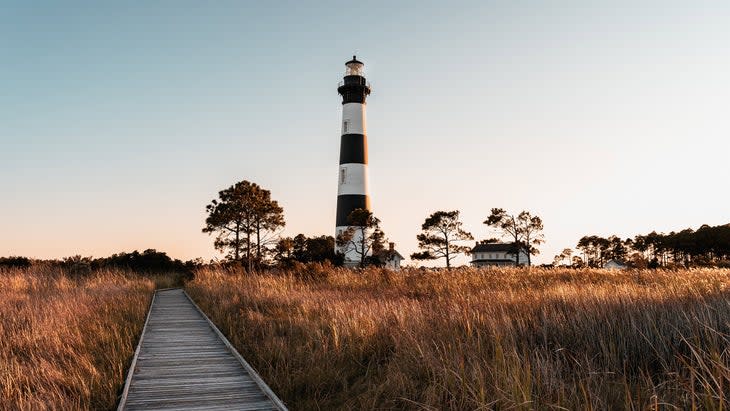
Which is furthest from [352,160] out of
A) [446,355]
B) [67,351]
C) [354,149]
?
[446,355]

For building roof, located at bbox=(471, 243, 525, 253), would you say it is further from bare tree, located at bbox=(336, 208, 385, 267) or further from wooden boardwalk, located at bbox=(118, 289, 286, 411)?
wooden boardwalk, located at bbox=(118, 289, 286, 411)

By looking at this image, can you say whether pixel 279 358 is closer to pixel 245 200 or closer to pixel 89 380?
pixel 89 380

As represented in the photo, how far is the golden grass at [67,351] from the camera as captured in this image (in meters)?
5.38

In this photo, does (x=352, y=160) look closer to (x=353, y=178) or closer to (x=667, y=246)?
(x=353, y=178)

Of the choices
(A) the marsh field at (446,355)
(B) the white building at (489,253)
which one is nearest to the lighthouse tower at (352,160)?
(A) the marsh field at (446,355)

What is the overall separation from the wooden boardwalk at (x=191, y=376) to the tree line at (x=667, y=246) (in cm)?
5803

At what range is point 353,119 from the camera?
37.3 metres

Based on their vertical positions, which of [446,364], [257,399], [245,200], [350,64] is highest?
[350,64]

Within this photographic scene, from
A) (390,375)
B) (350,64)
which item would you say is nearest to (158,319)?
(390,375)

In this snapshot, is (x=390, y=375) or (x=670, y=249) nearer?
(x=390, y=375)

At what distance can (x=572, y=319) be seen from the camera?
6.09m

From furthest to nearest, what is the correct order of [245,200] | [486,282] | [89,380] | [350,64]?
[350,64] → [245,200] → [486,282] → [89,380]

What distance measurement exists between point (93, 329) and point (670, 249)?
298 ft

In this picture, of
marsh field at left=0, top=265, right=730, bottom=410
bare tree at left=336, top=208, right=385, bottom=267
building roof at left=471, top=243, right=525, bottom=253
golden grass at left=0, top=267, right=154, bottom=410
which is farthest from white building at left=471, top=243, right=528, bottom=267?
marsh field at left=0, top=265, right=730, bottom=410
